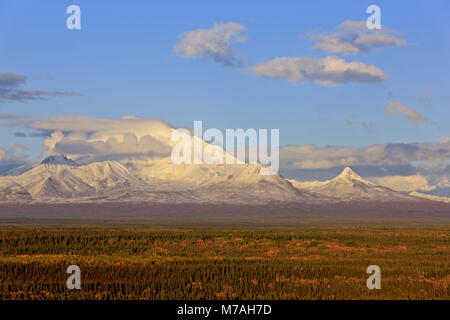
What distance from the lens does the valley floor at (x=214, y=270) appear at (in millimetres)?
44688

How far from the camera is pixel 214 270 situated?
5422 centimetres

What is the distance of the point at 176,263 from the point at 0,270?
1527cm

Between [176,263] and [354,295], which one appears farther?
[176,263]

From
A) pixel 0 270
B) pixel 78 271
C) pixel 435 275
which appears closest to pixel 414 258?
pixel 435 275

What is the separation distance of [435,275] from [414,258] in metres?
16.2

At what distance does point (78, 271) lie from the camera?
2048 inches

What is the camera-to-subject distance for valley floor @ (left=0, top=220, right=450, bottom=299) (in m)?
44.7
